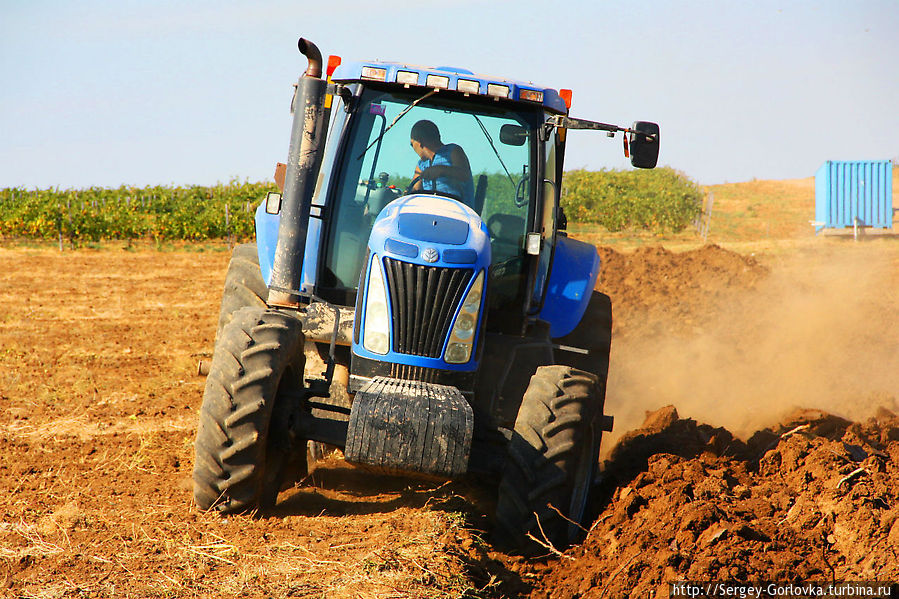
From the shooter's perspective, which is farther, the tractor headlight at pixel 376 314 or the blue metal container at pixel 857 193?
the blue metal container at pixel 857 193

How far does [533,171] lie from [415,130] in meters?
0.78

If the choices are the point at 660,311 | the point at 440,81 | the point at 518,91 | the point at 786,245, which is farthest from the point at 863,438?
the point at 786,245

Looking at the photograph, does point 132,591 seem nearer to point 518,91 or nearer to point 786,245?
point 518,91

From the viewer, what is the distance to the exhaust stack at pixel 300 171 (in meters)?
4.90

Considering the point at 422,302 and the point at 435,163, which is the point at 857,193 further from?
the point at 422,302

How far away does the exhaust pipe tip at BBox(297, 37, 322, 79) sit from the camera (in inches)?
190

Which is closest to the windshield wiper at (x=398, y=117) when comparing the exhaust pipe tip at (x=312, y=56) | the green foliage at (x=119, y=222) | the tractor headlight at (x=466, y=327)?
the exhaust pipe tip at (x=312, y=56)

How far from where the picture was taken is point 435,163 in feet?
17.3

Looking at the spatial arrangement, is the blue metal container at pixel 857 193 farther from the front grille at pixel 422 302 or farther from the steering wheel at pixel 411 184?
the front grille at pixel 422 302

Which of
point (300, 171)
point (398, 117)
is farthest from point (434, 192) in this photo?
point (300, 171)

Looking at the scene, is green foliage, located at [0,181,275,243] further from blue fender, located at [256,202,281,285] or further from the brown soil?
blue fender, located at [256,202,281,285]

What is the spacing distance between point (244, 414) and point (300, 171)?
1494 mm

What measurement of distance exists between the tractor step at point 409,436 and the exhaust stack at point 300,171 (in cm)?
119

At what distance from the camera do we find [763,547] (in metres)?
3.94
